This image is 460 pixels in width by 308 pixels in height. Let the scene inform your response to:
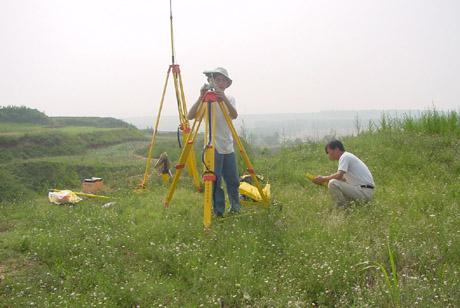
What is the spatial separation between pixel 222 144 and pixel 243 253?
1860 mm

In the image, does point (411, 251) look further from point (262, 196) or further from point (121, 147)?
point (121, 147)

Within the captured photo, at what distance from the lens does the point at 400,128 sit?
13039mm

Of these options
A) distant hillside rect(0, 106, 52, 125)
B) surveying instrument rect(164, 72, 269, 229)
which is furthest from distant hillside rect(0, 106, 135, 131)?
surveying instrument rect(164, 72, 269, 229)

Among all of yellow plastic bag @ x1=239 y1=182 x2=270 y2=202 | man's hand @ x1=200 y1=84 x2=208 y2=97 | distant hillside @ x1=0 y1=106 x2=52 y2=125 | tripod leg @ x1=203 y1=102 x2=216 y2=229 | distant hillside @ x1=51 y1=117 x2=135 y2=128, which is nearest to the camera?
tripod leg @ x1=203 y1=102 x2=216 y2=229

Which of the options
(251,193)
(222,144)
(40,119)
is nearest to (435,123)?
(251,193)

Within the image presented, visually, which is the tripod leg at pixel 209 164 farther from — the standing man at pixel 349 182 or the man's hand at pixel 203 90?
the standing man at pixel 349 182

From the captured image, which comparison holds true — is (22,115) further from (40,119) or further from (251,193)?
(251,193)

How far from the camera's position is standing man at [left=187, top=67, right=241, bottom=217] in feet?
18.7

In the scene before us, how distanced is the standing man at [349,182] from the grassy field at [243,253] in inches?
8.8

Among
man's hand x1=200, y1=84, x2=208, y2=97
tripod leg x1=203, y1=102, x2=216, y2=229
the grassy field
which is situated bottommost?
the grassy field

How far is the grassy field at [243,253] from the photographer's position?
12.6 feet

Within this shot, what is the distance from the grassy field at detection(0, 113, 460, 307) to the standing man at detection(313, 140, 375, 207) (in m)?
0.22

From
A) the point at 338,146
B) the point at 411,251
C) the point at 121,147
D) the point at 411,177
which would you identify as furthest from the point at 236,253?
the point at 121,147

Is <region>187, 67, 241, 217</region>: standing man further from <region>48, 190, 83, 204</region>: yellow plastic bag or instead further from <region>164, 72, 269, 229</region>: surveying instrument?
<region>48, 190, 83, 204</region>: yellow plastic bag
